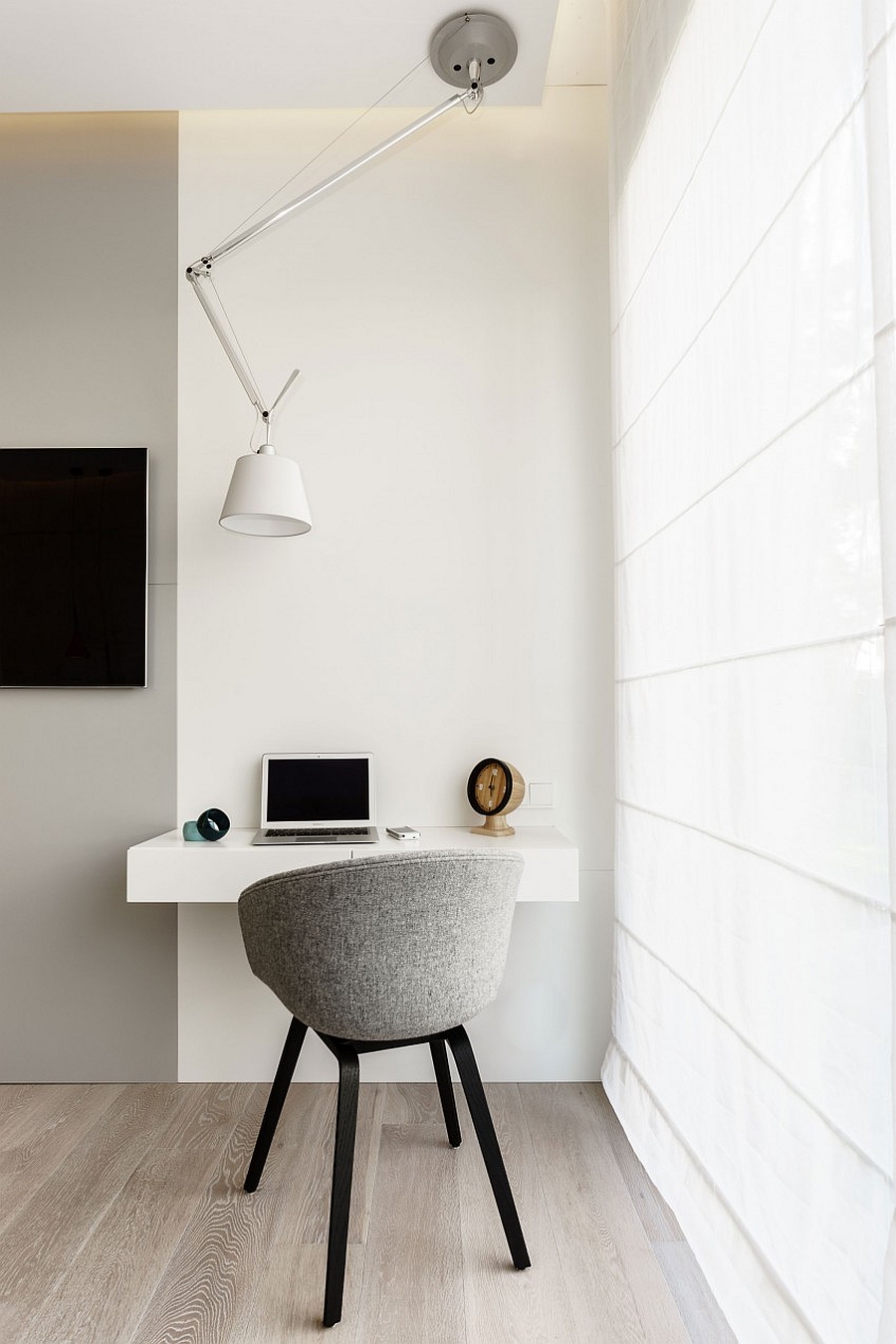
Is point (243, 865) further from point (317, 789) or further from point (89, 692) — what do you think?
point (89, 692)

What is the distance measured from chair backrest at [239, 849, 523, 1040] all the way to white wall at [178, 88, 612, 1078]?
0.96m

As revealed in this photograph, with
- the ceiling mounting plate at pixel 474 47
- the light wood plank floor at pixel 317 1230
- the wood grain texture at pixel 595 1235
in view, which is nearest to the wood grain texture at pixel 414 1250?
the light wood plank floor at pixel 317 1230

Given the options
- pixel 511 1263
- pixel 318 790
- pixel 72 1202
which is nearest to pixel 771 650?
pixel 511 1263

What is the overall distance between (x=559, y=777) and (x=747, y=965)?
1.30 meters

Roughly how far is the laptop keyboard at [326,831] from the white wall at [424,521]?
20 centimetres

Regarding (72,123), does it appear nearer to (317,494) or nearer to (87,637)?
(317,494)

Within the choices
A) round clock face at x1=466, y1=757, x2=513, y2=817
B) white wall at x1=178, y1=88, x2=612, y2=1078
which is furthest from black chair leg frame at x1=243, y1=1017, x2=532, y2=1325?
white wall at x1=178, y1=88, x2=612, y2=1078

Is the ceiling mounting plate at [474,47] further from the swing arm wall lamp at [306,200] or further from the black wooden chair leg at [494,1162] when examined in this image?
the black wooden chair leg at [494,1162]

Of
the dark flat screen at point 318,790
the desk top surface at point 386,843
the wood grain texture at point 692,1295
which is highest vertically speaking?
the dark flat screen at point 318,790

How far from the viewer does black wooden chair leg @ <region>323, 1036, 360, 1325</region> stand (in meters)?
1.62

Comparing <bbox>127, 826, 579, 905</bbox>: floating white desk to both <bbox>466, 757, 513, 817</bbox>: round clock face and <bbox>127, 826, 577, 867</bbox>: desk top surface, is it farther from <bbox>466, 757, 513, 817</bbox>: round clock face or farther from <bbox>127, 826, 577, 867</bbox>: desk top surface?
<bbox>466, 757, 513, 817</bbox>: round clock face

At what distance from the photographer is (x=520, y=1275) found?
1.76 meters

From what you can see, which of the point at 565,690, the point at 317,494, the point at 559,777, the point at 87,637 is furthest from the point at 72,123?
the point at 559,777

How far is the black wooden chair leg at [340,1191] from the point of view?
162cm
